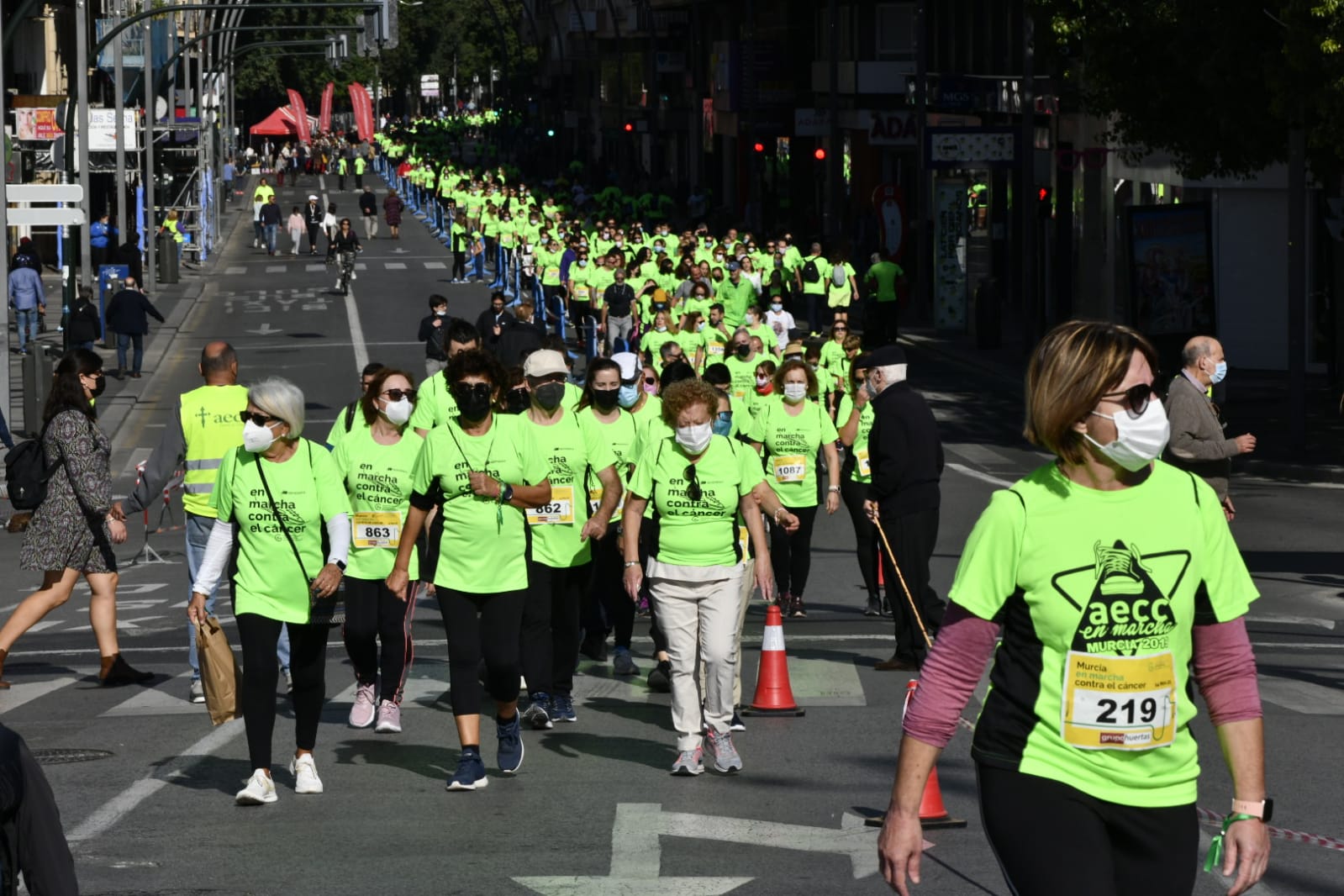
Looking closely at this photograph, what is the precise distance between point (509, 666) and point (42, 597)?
155 inches

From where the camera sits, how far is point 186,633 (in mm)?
14820

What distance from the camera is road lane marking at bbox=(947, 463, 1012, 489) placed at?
22427mm

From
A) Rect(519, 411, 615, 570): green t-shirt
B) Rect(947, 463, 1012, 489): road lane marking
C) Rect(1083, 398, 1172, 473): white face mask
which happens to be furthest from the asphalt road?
Rect(947, 463, 1012, 489): road lane marking

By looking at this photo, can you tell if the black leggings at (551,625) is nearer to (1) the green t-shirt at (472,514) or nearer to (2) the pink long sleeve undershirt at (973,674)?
(1) the green t-shirt at (472,514)

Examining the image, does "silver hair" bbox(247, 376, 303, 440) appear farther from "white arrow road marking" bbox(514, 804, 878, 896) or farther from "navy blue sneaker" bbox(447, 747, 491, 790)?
"white arrow road marking" bbox(514, 804, 878, 896)

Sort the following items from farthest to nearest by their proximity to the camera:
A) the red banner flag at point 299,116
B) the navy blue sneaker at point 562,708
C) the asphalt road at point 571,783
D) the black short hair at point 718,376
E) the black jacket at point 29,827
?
the red banner flag at point 299,116, the black short hair at point 718,376, the navy blue sneaker at point 562,708, the asphalt road at point 571,783, the black jacket at point 29,827

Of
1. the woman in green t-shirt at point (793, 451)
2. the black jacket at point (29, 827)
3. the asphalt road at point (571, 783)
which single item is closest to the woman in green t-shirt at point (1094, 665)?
the black jacket at point (29, 827)

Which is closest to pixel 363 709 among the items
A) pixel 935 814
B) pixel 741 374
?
pixel 935 814

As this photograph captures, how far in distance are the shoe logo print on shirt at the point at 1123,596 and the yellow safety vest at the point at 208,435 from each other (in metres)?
7.50

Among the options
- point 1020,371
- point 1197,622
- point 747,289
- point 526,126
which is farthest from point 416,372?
point 526,126

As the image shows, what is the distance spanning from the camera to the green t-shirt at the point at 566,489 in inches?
418

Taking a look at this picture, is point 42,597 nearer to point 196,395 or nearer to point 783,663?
point 196,395

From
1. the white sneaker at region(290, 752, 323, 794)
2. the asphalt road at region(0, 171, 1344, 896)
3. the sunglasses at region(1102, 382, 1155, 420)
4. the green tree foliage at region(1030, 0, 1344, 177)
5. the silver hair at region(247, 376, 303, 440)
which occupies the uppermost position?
the green tree foliage at region(1030, 0, 1344, 177)

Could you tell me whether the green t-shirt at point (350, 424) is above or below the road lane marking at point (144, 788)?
above
